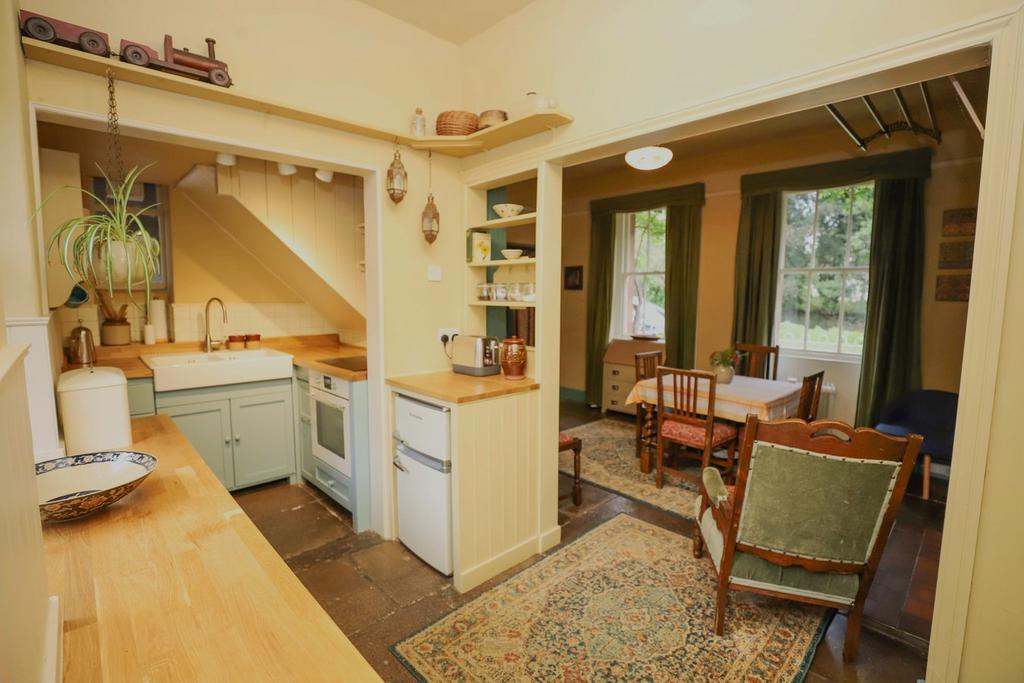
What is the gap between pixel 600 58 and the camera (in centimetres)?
211

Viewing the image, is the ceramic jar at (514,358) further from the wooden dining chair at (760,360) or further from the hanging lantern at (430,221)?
the wooden dining chair at (760,360)

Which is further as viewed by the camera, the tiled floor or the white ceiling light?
the white ceiling light

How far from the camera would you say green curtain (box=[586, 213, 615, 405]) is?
5.62m

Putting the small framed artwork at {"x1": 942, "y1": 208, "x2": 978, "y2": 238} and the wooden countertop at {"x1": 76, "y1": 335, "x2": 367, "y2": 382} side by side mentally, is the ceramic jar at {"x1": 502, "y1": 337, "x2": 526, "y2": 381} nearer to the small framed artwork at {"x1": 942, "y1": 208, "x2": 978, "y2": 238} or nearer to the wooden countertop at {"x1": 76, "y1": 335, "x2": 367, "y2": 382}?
the wooden countertop at {"x1": 76, "y1": 335, "x2": 367, "y2": 382}

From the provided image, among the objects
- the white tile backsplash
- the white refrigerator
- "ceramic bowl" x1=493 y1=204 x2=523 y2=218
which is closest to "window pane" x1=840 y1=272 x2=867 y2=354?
"ceramic bowl" x1=493 y1=204 x2=523 y2=218

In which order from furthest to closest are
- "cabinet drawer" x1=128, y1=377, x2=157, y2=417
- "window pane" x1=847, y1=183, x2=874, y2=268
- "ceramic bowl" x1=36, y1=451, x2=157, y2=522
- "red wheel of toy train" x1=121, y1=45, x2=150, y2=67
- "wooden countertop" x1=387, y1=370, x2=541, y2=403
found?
"window pane" x1=847, y1=183, x2=874, y2=268 < "cabinet drawer" x1=128, y1=377, x2=157, y2=417 < "wooden countertop" x1=387, y1=370, x2=541, y2=403 < "red wheel of toy train" x1=121, y1=45, x2=150, y2=67 < "ceramic bowl" x1=36, y1=451, x2=157, y2=522

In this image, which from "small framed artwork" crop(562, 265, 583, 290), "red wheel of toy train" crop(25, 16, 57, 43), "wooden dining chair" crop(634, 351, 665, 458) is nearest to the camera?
"red wheel of toy train" crop(25, 16, 57, 43)

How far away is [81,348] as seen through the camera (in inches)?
116

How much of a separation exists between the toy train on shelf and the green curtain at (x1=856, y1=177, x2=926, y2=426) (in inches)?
173

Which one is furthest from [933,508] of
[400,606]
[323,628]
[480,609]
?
[323,628]

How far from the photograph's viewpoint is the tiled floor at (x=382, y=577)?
1.82m

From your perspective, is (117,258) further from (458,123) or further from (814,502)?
Answer: (814,502)

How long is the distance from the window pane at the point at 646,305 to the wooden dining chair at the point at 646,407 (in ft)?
4.69

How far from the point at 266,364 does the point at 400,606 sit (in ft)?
6.20
